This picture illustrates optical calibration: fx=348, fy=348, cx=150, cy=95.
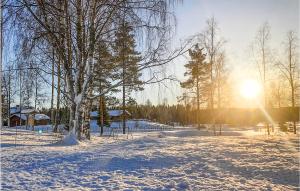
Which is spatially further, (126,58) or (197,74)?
(197,74)

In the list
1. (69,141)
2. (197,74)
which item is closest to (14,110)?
(197,74)

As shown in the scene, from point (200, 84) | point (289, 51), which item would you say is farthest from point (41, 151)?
point (200, 84)

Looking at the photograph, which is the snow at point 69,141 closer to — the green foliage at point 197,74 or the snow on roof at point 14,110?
the green foliage at point 197,74

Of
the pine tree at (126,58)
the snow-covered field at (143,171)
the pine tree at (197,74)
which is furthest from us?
the pine tree at (197,74)

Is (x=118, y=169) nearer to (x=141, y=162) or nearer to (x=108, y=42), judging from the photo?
(x=141, y=162)

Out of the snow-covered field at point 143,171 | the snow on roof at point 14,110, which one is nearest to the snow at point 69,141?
the snow-covered field at point 143,171

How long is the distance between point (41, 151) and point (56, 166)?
2442 mm

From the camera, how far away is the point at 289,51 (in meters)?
29.7

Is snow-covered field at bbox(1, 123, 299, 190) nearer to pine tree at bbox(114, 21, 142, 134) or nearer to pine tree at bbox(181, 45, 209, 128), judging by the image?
pine tree at bbox(114, 21, 142, 134)

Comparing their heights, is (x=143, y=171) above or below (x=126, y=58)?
below

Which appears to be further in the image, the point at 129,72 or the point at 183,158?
the point at 129,72

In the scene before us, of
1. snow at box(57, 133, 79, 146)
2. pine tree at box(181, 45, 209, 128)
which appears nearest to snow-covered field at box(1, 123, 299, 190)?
snow at box(57, 133, 79, 146)

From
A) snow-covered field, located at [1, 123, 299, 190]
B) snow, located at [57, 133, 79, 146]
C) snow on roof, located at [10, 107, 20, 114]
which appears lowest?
snow-covered field, located at [1, 123, 299, 190]

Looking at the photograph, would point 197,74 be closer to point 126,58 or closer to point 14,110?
point 126,58
